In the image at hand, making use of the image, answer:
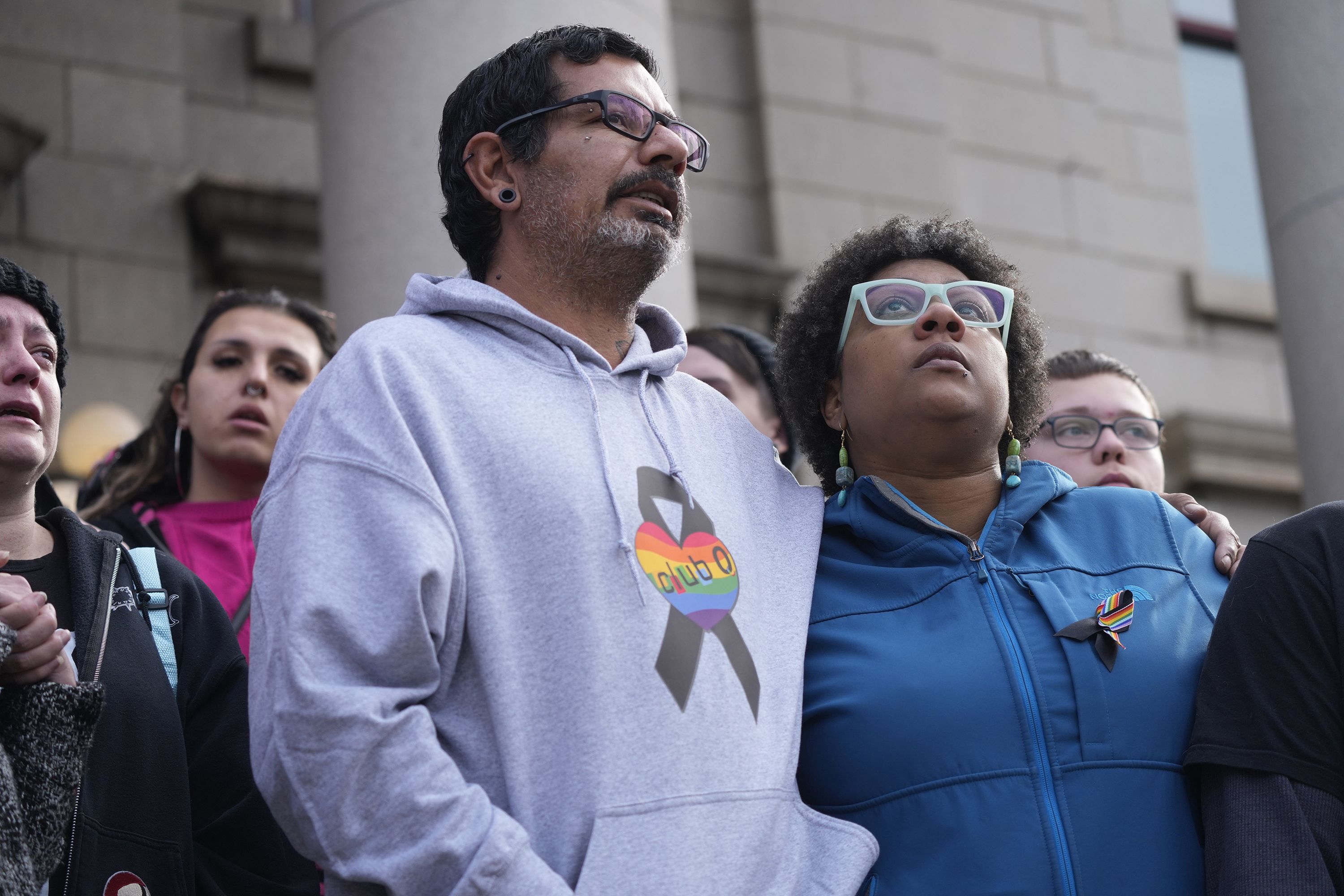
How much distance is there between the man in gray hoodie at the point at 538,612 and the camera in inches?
89.3

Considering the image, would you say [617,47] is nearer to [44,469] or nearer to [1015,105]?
[44,469]

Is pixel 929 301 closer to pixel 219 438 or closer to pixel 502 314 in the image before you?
pixel 502 314

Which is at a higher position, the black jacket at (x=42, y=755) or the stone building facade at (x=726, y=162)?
the stone building facade at (x=726, y=162)

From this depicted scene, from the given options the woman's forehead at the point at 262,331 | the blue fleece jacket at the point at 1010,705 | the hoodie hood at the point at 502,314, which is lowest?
the blue fleece jacket at the point at 1010,705

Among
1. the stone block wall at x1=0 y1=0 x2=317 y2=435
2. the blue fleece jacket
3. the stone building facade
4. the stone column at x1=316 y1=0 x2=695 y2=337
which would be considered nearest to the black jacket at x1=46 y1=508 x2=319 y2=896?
the blue fleece jacket

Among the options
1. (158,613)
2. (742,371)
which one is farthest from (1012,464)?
(158,613)

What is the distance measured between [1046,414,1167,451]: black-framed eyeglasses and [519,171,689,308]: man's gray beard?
5.90 ft

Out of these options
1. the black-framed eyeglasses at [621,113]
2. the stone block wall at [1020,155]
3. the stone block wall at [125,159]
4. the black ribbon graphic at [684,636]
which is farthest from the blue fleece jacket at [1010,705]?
the stone block wall at [1020,155]

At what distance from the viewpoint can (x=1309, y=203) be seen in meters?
6.84

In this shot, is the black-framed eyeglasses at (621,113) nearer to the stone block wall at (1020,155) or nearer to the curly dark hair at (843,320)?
the curly dark hair at (843,320)

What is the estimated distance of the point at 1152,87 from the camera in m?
10.5

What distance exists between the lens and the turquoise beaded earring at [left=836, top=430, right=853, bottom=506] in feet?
A: 10.8

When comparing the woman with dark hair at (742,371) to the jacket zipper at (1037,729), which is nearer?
the jacket zipper at (1037,729)

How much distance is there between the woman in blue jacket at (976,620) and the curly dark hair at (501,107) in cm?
80
